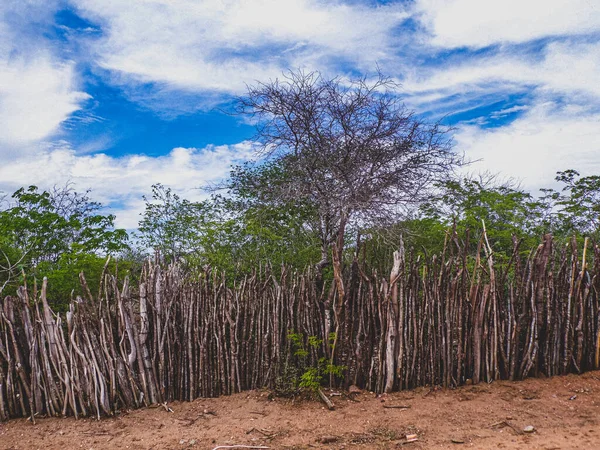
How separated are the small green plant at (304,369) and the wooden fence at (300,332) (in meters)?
0.06

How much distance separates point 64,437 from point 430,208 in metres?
8.13

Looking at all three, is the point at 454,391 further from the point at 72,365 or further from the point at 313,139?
the point at 313,139

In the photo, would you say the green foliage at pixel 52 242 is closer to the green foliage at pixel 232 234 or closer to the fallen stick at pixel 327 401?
the green foliage at pixel 232 234

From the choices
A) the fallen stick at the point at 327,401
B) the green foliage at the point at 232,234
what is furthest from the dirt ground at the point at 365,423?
the green foliage at the point at 232,234

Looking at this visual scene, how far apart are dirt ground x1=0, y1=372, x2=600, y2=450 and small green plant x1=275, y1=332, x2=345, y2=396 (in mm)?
132

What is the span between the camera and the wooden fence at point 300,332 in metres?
4.33

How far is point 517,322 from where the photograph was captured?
438cm

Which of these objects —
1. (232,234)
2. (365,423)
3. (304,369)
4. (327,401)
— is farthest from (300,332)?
(232,234)

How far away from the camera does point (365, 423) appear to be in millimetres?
3846

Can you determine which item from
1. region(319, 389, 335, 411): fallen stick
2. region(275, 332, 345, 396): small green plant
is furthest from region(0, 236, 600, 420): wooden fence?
region(319, 389, 335, 411): fallen stick

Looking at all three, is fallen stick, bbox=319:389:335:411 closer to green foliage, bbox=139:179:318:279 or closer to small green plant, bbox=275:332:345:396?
small green plant, bbox=275:332:345:396

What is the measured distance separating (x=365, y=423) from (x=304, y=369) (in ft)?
2.81

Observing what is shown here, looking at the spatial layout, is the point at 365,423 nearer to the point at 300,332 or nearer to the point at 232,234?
the point at 300,332

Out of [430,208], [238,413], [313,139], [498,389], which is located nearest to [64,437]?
[238,413]
